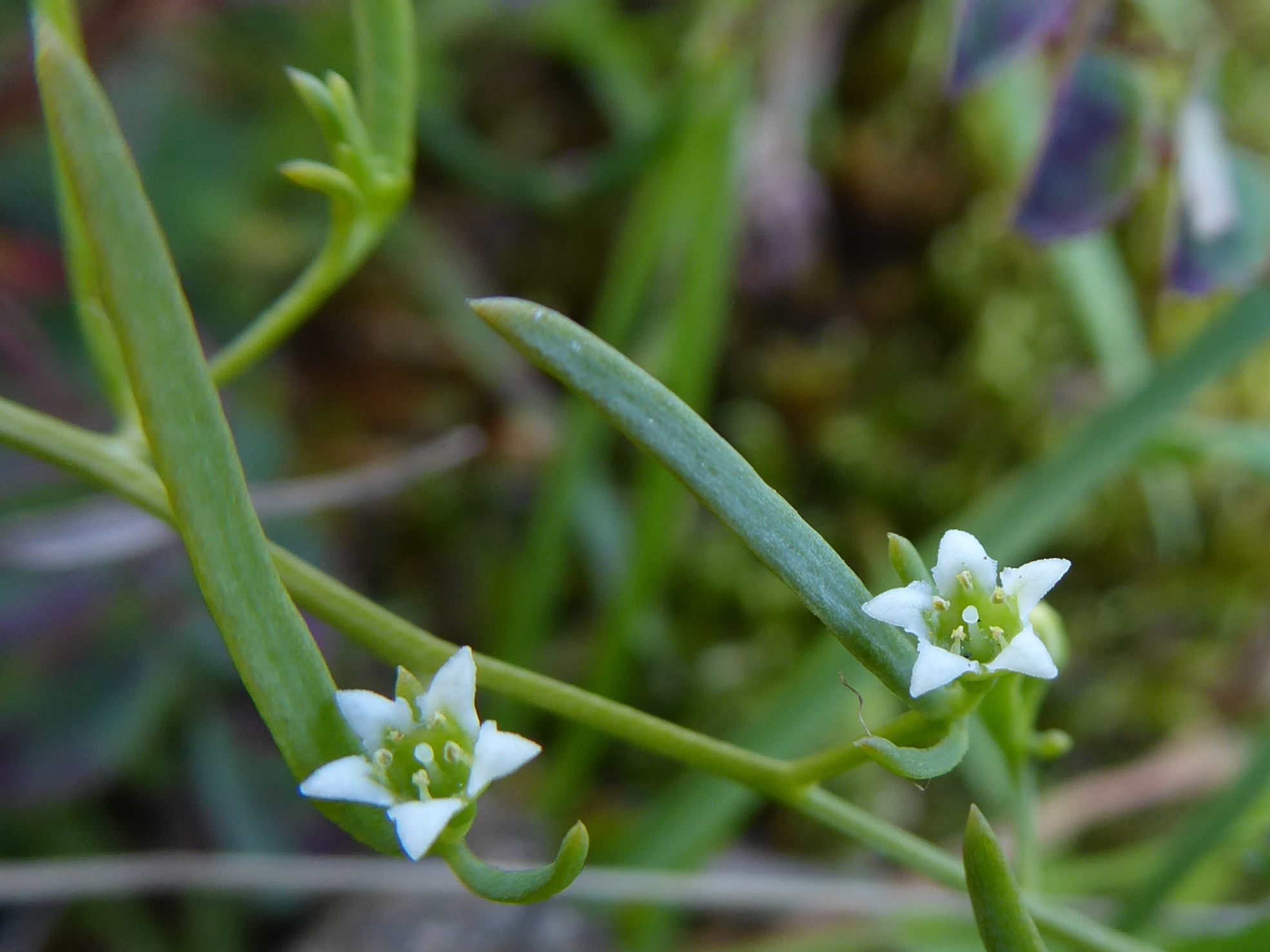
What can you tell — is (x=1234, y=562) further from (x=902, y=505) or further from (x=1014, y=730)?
(x=1014, y=730)

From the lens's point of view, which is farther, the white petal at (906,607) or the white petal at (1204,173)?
the white petal at (1204,173)

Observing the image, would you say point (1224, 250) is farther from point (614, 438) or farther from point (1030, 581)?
point (614, 438)

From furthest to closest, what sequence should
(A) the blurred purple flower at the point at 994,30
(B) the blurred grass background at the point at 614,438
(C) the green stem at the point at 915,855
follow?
(B) the blurred grass background at the point at 614,438 < (A) the blurred purple flower at the point at 994,30 < (C) the green stem at the point at 915,855

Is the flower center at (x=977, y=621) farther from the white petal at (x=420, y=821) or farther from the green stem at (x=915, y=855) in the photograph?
the white petal at (x=420, y=821)

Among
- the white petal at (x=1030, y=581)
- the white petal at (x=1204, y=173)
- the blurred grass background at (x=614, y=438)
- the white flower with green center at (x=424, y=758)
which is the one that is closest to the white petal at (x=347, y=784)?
the white flower with green center at (x=424, y=758)

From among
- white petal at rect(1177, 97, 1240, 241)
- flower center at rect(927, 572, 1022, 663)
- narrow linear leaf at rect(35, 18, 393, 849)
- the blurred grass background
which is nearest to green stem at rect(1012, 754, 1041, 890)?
flower center at rect(927, 572, 1022, 663)

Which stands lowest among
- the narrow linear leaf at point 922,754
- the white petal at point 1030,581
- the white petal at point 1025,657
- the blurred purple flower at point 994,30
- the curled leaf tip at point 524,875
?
the curled leaf tip at point 524,875

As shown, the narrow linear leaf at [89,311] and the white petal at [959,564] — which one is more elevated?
the narrow linear leaf at [89,311]
